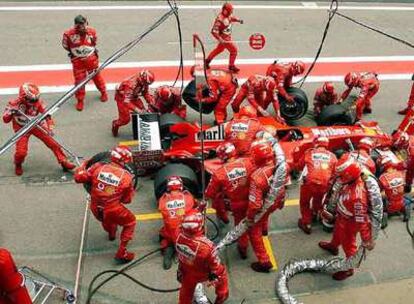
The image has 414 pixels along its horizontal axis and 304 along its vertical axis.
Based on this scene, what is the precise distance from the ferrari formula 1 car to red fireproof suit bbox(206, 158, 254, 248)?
1008mm

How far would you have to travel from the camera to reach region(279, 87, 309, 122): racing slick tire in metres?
10.4

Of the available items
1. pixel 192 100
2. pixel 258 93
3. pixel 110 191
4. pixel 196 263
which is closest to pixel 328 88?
pixel 258 93

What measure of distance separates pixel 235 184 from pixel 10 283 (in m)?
3.07

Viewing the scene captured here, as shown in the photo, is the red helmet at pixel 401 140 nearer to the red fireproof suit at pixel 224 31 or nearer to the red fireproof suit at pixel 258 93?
the red fireproof suit at pixel 258 93

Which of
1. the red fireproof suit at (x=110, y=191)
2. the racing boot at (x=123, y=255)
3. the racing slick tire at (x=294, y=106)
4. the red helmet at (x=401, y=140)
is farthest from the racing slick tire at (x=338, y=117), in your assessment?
the racing boot at (x=123, y=255)

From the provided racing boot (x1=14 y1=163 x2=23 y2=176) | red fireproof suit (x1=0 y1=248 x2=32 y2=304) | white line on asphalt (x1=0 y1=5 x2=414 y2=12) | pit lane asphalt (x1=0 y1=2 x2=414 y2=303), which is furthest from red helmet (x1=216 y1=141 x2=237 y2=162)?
white line on asphalt (x1=0 y1=5 x2=414 y2=12)

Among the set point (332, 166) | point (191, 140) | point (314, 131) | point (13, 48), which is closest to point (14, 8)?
point (13, 48)

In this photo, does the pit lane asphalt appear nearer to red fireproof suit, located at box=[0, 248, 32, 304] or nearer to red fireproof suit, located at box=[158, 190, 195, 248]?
red fireproof suit, located at box=[158, 190, 195, 248]

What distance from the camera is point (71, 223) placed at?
8305 millimetres

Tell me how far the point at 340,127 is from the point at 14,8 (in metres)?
11.7

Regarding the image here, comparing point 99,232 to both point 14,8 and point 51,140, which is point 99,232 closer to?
point 51,140

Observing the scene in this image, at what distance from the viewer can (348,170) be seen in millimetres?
6582

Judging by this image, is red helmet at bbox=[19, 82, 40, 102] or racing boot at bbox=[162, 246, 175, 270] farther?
red helmet at bbox=[19, 82, 40, 102]

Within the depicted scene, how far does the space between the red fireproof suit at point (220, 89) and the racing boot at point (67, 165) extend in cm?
272
